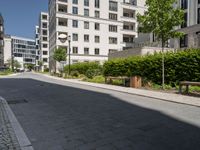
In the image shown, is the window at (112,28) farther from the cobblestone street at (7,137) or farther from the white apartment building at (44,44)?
the cobblestone street at (7,137)

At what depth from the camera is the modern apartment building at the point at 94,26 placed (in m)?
60.7

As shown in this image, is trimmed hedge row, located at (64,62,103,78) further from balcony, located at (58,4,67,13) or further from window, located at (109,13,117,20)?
window, located at (109,13,117,20)

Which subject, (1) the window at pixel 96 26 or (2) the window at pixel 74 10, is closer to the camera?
(2) the window at pixel 74 10

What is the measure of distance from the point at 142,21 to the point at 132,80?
4.66 m

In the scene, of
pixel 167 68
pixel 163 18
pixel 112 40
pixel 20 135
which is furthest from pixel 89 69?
pixel 112 40

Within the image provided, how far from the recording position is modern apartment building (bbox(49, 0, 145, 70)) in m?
60.7

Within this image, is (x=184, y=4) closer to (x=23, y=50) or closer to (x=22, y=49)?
(x=22, y=49)

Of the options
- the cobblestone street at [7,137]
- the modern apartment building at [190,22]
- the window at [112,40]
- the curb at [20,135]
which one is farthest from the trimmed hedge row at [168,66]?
the window at [112,40]

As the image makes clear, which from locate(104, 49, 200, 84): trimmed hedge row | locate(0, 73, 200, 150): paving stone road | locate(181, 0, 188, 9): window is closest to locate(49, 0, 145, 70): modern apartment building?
locate(181, 0, 188, 9): window

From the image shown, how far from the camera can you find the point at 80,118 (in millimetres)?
8227

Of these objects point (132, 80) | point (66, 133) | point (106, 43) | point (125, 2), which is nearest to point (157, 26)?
point (132, 80)

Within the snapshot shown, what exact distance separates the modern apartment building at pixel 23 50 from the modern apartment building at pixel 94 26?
109m

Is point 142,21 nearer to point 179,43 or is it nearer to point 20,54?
point 179,43

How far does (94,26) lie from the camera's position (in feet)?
211
